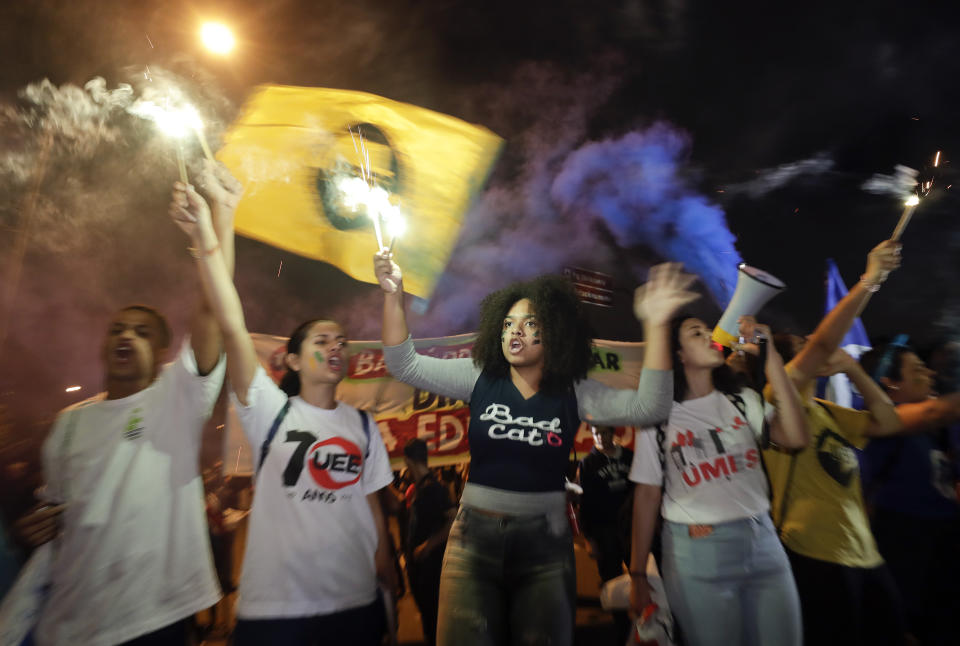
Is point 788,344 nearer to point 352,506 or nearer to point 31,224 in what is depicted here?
point 352,506

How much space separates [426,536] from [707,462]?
2.31 m

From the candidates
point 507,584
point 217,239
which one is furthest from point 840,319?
point 217,239

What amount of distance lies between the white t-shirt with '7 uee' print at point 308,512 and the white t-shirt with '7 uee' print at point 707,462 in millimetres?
1599

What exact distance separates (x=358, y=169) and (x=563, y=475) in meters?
2.93

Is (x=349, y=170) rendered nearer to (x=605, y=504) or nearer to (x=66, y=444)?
(x=66, y=444)

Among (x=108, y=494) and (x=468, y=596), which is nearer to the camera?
(x=468, y=596)

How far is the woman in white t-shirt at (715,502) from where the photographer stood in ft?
7.59

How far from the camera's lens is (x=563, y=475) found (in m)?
2.34

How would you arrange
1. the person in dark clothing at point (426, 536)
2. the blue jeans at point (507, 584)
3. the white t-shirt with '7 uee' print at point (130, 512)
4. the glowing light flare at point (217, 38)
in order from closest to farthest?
the blue jeans at point (507, 584) < the white t-shirt with '7 uee' print at point (130, 512) < the person in dark clothing at point (426, 536) < the glowing light flare at point (217, 38)

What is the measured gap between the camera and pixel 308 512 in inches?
90.4

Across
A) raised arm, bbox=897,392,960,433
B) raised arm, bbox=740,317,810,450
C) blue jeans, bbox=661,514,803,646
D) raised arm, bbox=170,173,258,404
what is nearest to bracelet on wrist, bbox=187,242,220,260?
raised arm, bbox=170,173,258,404

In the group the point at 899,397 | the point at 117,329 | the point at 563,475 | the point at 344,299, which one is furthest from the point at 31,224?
the point at 899,397

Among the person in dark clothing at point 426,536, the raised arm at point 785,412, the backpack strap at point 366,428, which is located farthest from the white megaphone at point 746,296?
the person in dark clothing at point 426,536

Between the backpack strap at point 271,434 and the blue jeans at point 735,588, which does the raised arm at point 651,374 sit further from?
the backpack strap at point 271,434
